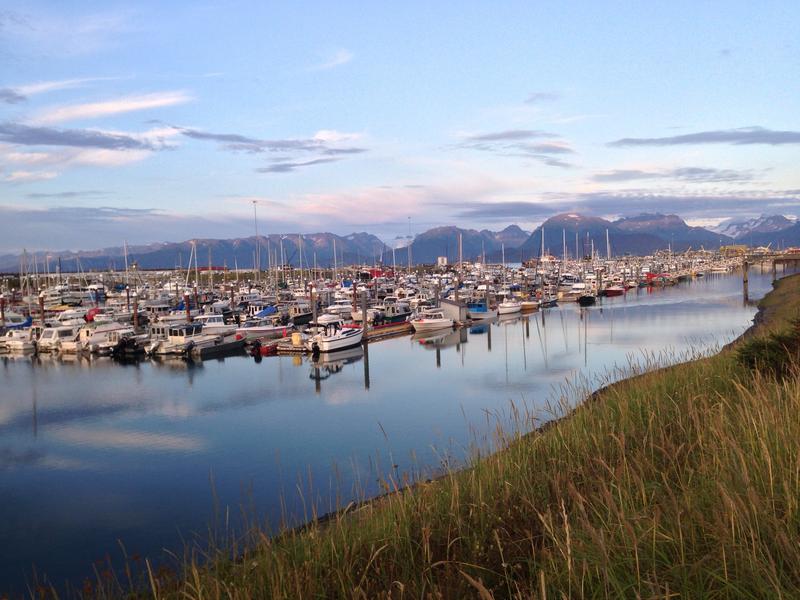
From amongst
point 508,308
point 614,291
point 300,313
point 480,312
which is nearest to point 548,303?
point 508,308

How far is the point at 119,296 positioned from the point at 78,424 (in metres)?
49.7

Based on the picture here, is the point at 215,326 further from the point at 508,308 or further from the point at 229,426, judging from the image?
the point at 508,308

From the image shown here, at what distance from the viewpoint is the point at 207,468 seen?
17.4 meters

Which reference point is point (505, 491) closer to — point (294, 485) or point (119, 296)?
point (294, 485)

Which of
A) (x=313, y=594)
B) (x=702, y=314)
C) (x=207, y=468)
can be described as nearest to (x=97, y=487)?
(x=207, y=468)

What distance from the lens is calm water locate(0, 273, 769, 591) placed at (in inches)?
541

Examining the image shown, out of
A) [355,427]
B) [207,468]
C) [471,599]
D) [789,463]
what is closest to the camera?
[471,599]

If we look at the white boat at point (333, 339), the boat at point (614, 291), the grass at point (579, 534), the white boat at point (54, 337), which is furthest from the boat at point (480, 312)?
the grass at point (579, 534)

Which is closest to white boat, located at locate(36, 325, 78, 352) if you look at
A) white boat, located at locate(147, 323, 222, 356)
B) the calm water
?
the calm water

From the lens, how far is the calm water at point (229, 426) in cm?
1374

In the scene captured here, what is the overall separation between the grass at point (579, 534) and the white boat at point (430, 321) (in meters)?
38.7

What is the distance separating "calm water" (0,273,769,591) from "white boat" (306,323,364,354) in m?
1.14

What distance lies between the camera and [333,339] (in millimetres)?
37094

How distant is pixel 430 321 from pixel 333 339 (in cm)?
1116
